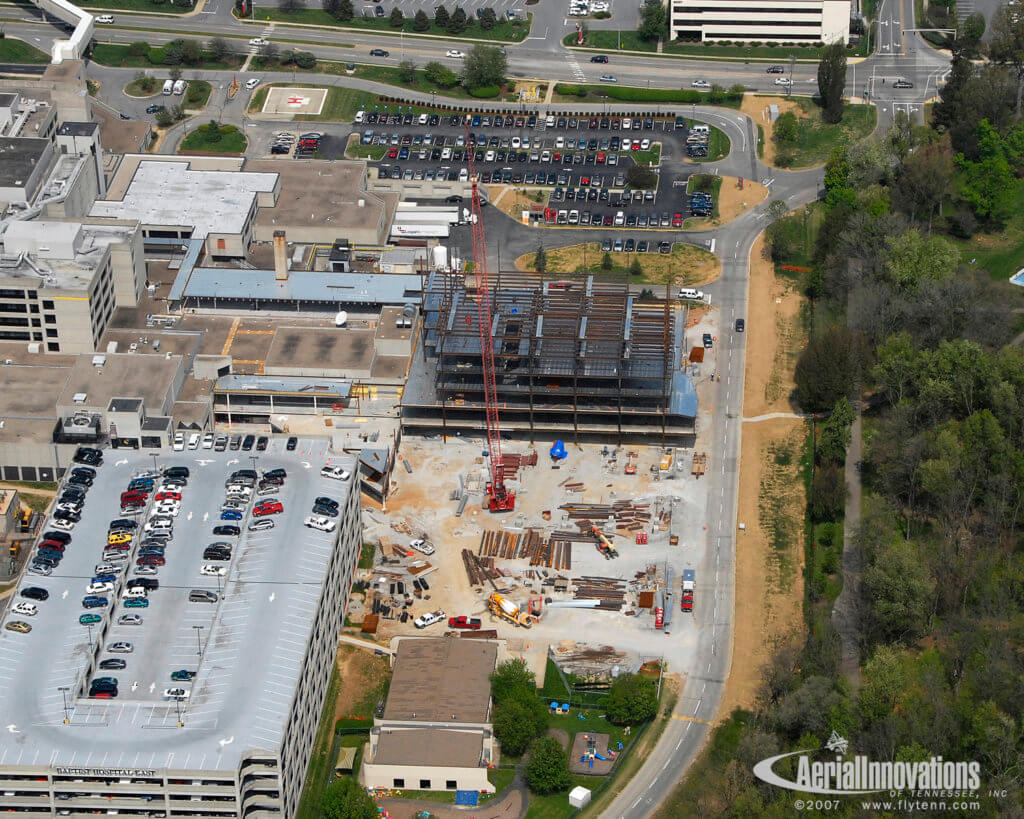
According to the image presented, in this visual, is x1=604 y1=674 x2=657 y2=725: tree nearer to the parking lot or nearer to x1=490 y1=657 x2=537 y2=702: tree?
x1=490 y1=657 x2=537 y2=702: tree

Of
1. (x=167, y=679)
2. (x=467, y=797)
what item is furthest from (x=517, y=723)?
(x=167, y=679)

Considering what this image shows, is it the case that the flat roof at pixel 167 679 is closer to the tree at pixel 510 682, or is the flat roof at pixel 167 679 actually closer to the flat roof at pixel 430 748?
the flat roof at pixel 430 748

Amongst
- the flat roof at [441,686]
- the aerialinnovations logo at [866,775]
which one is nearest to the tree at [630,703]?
the flat roof at [441,686]

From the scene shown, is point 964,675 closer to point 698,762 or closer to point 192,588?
point 698,762

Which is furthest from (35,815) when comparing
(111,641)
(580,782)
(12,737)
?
(580,782)

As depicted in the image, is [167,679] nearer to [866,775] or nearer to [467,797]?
[467,797]

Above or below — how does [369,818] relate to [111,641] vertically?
below
